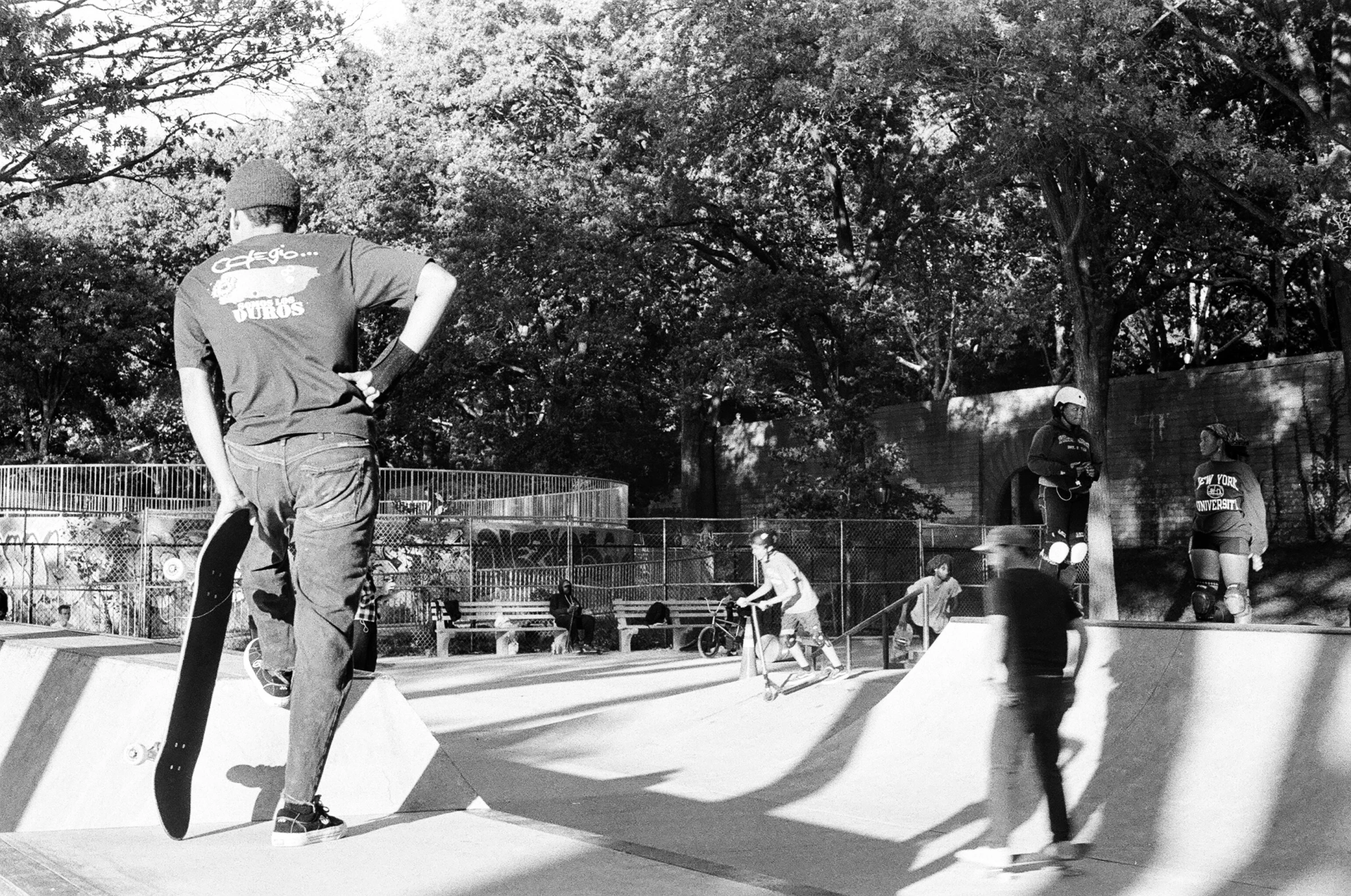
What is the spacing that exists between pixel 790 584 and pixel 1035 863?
28.0ft

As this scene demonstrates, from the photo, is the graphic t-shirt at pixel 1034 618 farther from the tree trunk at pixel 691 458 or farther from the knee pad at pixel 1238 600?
the tree trunk at pixel 691 458

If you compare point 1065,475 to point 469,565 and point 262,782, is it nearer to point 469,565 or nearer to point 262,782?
point 262,782

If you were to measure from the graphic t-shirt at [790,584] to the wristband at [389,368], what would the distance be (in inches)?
404

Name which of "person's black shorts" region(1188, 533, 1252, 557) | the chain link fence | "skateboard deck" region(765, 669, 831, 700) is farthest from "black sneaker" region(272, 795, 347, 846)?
the chain link fence

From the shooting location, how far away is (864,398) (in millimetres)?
35375

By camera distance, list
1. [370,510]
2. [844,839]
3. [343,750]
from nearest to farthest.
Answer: [370,510], [343,750], [844,839]

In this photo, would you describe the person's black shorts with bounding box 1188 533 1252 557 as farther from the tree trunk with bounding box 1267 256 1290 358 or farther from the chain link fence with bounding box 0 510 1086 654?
the tree trunk with bounding box 1267 256 1290 358

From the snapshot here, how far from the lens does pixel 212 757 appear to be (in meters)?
4.76

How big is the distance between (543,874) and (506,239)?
2682 centimetres

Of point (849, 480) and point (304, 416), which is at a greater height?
point (849, 480)

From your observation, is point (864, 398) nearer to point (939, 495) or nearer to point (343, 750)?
point (939, 495)

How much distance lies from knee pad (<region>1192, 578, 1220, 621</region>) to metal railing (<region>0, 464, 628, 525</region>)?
44.4 feet

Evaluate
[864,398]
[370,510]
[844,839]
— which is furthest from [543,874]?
[864,398]

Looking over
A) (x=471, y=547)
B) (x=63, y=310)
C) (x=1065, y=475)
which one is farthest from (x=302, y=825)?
(x=63, y=310)
